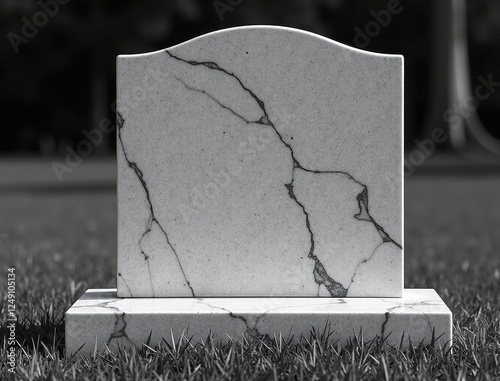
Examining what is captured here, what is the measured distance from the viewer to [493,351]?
346cm

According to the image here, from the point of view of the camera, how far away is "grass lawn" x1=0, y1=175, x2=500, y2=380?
319cm

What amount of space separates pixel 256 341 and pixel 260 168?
31.0 inches

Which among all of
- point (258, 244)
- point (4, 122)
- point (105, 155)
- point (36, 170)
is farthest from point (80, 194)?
point (4, 122)

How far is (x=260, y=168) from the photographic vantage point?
152 inches

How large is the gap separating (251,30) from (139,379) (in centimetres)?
164

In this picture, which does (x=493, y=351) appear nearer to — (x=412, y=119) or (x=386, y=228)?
(x=386, y=228)
